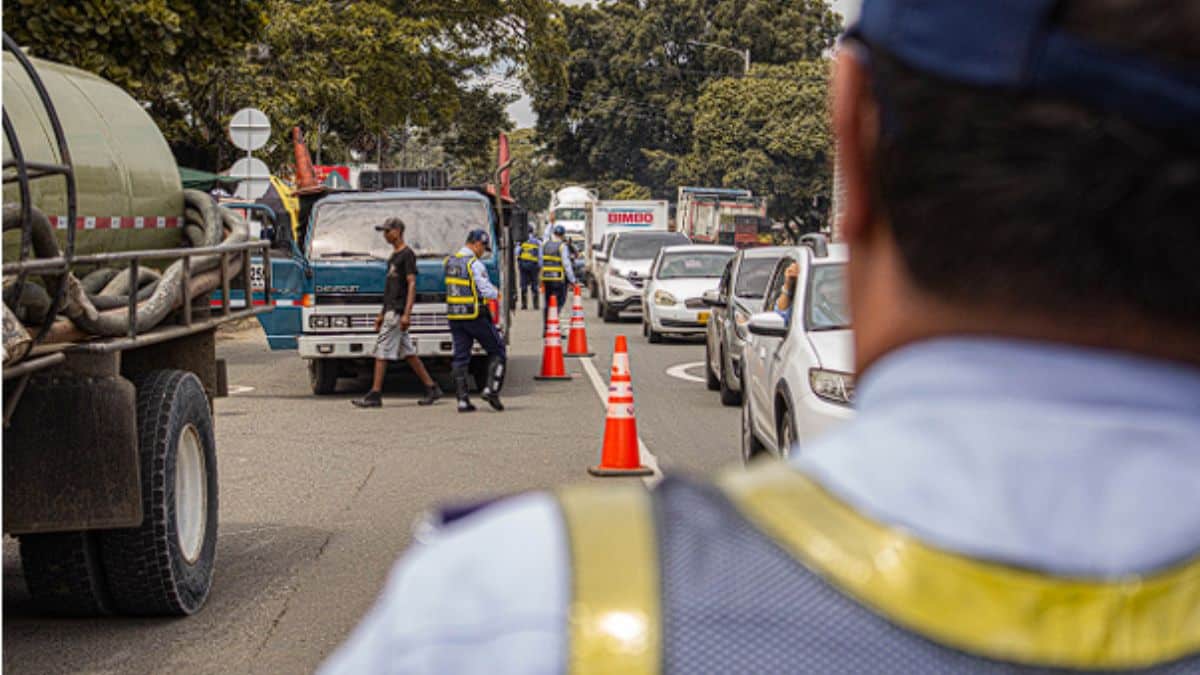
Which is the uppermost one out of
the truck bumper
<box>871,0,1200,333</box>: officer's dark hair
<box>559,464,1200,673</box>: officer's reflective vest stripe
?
<box>871,0,1200,333</box>: officer's dark hair

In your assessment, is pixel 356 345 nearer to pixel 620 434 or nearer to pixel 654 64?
pixel 620 434

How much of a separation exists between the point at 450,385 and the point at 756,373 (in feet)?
26.0

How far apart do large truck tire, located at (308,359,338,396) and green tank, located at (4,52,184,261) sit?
321 inches

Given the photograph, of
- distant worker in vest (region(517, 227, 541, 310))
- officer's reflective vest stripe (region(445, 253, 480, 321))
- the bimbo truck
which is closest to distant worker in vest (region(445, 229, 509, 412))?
officer's reflective vest stripe (region(445, 253, 480, 321))

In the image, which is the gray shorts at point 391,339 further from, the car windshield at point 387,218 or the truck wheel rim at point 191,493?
the truck wheel rim at point 191,493

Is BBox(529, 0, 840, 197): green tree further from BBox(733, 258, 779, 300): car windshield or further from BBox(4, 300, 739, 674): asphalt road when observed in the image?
BBox(733, 258, 779, 300): car windshield

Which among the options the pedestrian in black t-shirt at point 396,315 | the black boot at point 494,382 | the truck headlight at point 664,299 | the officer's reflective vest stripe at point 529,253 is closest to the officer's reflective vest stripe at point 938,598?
the black boot at point 494,382

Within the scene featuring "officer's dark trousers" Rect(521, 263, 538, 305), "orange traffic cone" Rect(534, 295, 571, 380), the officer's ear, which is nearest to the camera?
the officer's ear

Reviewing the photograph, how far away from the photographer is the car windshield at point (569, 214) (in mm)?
64812

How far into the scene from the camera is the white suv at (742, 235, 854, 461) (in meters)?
9.21

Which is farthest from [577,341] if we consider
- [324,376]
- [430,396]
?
[430,396]

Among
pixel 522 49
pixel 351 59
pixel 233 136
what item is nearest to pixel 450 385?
pixel 233 136

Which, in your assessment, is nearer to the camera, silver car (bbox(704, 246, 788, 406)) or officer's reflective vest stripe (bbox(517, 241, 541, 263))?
silver car (bbox(704, 246, 788, 406))

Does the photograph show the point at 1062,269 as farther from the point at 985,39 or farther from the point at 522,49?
the point at 522,49
